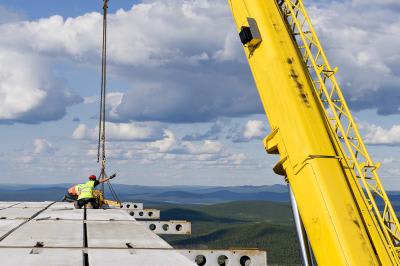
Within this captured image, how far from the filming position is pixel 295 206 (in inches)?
429

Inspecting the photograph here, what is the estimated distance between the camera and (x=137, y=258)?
7.18m

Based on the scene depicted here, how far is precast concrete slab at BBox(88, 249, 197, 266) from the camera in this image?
677 centimetres

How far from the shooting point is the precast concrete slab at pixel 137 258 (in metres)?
6.77

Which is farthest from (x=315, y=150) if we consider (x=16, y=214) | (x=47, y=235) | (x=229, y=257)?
(x=16, y=214)

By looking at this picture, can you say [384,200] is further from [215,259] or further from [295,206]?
[215,259]

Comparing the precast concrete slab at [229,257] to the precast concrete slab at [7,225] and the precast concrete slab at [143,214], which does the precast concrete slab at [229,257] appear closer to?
the precast concrete slab at [7,225]

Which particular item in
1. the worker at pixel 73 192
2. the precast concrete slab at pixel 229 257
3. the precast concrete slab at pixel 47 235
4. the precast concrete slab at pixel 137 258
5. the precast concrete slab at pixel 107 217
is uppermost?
the worker at pixel 73 192

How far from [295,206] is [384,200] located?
1.98 metres

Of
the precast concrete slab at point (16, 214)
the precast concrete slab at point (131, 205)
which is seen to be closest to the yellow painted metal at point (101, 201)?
the precast concrete slab at point (131, 205)

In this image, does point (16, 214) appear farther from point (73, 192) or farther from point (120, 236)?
point (120, 236)

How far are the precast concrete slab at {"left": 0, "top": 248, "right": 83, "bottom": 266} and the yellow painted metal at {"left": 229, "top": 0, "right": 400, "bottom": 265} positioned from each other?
4.80 meters

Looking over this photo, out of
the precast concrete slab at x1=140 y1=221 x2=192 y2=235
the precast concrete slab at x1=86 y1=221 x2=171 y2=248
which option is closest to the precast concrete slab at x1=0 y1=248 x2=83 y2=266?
the precast concrete slab at x1=86 y1=221 x2=171 y2=248

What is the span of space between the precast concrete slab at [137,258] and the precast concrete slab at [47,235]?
122 cm

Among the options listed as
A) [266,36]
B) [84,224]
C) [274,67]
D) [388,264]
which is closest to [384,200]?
[388,264]
